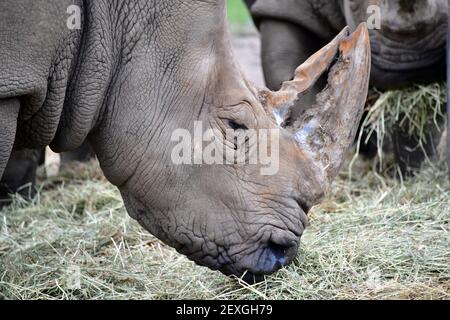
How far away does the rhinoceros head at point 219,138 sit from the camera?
12.2 feet

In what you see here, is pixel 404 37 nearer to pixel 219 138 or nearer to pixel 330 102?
pixel 330 102

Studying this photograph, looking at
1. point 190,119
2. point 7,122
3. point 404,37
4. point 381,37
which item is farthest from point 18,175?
point 7,122

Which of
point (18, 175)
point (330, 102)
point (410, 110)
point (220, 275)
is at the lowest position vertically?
point (18, 175)

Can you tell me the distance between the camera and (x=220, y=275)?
4.20 m

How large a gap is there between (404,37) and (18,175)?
2.15m

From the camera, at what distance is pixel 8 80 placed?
342cm

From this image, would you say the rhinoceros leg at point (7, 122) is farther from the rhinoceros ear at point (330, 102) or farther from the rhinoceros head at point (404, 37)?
the rhinoceros head at point (404, 37)

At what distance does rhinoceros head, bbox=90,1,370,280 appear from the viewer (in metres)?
3.72

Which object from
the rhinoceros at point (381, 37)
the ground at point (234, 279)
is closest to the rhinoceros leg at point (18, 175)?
the ground at point (234, 279)

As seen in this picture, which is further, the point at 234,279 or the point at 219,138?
the point at 234,279

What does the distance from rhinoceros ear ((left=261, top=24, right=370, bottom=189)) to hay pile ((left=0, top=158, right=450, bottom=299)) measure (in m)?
0.42

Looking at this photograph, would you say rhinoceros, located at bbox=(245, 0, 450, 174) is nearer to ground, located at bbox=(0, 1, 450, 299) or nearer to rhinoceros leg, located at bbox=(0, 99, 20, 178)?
ground, located at bbox=(0, 1, 450, 299)

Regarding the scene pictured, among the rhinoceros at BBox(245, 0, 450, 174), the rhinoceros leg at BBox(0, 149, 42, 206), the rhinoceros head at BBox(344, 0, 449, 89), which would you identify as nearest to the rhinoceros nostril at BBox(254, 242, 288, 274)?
the rhinoceros at BBox(245, 0, 450, 174)

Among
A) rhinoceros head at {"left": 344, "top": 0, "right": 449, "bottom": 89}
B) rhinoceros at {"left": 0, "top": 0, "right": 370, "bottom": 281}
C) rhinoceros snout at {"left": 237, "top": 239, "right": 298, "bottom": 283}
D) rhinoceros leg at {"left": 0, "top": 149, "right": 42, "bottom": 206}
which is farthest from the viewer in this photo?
rhinoceros leg at {"left": 0, "top": 149, "right": 42, "bottom": 206}
